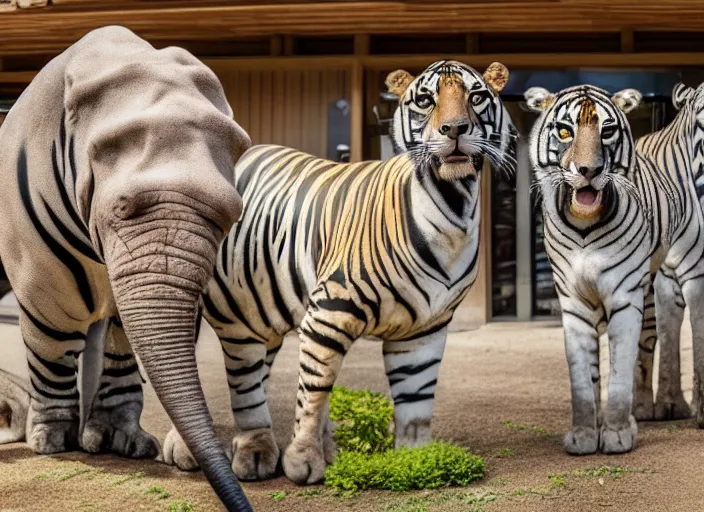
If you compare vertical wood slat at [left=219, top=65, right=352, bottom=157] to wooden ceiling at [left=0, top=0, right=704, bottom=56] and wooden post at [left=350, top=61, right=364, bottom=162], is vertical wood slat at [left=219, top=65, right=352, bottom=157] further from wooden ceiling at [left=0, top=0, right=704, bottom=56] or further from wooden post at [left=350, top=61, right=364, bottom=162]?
wooden ceiling at [left=0, top=0, right=704, bottom=56]

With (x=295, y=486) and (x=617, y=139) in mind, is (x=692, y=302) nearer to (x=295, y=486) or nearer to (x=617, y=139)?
(x=617, y=139)

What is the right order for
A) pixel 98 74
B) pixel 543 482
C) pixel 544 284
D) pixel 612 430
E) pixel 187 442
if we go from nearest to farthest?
pixel 187 442 → pixel 98 74 → pixel 543 482 → pixel 612 430 → pixel 544 284

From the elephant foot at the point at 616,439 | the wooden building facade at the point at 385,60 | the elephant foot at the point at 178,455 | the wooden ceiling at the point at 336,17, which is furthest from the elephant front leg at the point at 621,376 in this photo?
the wooden building facade at the point at 385,60

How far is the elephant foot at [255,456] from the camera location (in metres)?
4.88

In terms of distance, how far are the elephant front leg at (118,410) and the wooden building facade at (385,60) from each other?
3598 millimetres

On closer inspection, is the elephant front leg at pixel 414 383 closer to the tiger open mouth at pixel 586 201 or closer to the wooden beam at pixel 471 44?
the tiger open mouth at pixel 586 201

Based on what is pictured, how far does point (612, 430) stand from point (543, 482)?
668mm

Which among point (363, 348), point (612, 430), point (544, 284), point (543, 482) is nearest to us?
point (543, 482)

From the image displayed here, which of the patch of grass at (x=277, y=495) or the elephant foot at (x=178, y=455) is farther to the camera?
the elephant foot at (x=178, y=455)

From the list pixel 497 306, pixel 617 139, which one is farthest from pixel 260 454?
pixel 497 306

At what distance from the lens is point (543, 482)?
4.68 metres

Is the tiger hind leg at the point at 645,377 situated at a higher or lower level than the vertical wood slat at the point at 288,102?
lower

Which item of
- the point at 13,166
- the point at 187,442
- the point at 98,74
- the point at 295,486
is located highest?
the point at 98,74

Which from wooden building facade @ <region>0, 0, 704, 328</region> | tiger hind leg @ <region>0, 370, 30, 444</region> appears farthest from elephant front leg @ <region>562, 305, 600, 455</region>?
wooden building facade @ <region>0, 0, 704, 328</region>
